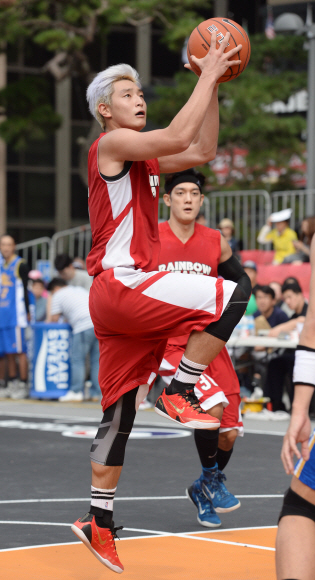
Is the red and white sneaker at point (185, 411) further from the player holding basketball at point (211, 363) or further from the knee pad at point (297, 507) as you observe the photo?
the knee pad at point (297, 507)

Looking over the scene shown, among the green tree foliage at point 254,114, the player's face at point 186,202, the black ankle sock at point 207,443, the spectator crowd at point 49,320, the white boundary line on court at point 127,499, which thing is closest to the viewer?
the black ankle sock at point 207,443

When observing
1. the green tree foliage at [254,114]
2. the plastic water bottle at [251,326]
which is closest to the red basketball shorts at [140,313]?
the plastic water bottle at [251,326]

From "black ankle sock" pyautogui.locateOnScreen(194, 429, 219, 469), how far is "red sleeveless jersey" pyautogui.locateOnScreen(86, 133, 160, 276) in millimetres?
1448

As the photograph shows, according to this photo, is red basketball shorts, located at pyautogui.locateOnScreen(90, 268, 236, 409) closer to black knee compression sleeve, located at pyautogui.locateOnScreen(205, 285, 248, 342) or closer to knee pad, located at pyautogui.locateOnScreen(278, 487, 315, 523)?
black knee compression sleeve, located at pyautogui.locateOnScreen(205, 285, 248, 342)

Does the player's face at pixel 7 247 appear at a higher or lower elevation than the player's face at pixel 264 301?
higher

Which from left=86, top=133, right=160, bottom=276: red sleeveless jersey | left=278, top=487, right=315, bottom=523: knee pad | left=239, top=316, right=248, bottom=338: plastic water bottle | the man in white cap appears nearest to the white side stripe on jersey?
left=86, top=133, right=160, bottom=276: red sleeveless jersey

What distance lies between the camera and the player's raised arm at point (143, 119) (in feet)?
14.0

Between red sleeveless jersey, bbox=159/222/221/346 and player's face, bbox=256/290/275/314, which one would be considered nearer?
red sleeveless jersey, bbox=159/222/221/346

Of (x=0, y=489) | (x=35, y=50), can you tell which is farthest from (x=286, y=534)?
(x=35, y=50)

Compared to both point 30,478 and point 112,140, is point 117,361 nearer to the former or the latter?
point 112,140

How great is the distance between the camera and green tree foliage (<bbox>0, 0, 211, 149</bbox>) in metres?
20.6

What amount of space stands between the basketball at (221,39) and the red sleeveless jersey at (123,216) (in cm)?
61

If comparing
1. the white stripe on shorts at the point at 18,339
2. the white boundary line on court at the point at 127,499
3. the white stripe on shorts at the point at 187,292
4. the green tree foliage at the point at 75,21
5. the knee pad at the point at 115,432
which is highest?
the green tree foliage at the point at 75,21

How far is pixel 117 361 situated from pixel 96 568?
1121 mm
